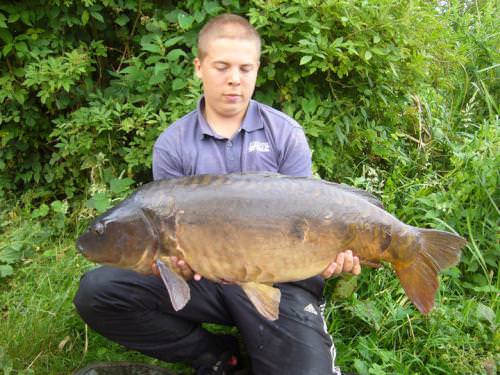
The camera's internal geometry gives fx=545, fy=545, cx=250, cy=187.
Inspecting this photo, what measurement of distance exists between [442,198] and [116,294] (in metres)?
1.65

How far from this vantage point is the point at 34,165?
3.49m

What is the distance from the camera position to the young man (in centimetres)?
211

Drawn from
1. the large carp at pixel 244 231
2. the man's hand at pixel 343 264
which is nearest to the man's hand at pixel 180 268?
the large carp at pixel 244 231

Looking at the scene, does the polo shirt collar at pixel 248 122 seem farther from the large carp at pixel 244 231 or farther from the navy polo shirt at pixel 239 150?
the large carp at pixel 244 231

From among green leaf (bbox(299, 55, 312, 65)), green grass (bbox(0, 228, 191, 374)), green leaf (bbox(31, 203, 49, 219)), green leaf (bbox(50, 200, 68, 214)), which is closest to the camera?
green grass (bbox(0, 228, 191, 374))

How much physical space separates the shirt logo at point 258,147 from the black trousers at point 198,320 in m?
0.57

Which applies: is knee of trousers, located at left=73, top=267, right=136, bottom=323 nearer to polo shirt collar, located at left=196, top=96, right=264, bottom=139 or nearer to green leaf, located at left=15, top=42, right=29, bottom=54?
polo shirt collar, located at left=196, top=96, right=264, bottom=139

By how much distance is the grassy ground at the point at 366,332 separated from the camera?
2256 mm

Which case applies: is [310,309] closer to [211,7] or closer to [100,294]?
[100,294]

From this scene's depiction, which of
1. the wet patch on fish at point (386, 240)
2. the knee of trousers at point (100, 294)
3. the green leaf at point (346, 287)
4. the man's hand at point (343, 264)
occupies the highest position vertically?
the wet patch on fish at point (386, 240)

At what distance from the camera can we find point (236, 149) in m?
2.26

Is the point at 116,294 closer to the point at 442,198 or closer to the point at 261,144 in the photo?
the point at 261,144

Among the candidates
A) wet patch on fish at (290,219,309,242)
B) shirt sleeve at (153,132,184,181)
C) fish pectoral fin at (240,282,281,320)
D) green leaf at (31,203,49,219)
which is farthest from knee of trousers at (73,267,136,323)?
green leaf at (31,203,49,219)

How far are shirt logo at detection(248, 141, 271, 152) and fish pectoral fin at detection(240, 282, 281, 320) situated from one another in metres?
0.63
